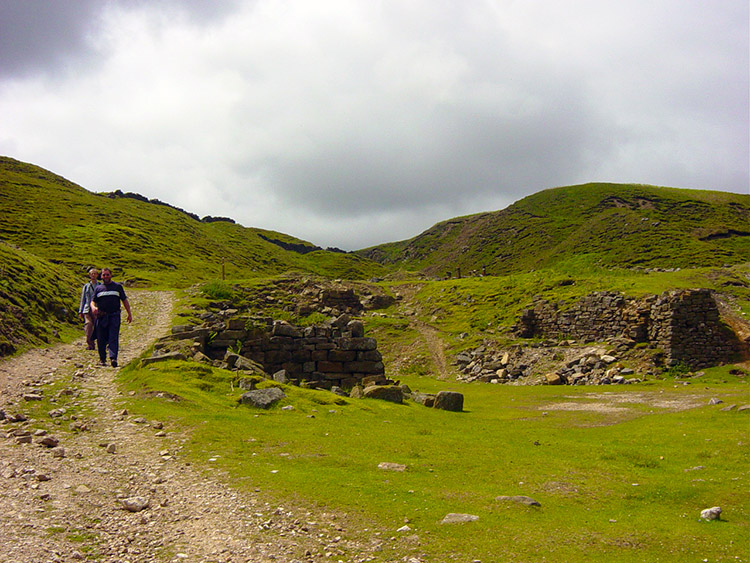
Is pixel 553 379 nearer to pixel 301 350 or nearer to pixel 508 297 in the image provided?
pixel 301 350

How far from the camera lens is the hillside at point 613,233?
100 m

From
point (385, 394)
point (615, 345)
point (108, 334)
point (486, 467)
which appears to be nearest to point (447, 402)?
point (385, 394)

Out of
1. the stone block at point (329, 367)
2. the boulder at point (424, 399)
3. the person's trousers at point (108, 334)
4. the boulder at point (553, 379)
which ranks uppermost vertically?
the person's trousers at point (108, 334)

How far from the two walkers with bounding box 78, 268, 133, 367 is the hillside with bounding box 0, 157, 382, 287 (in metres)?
59.5

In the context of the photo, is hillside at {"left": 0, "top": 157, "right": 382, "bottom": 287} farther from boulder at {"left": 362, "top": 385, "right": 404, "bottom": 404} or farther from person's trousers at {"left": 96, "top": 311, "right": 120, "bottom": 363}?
boulder at {"left": 362, "top": 385, "right": 404, "bottom": 404}

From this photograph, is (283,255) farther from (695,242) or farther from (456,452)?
(456,452)

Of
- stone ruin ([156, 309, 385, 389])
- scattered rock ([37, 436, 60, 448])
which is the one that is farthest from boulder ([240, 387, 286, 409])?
stone ruin ([156, 309, 385, 389])

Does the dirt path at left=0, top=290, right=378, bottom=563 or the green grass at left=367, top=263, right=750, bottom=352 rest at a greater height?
the green grass at left=367, top=263, right=750, bottom=352

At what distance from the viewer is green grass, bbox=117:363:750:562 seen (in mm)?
6699

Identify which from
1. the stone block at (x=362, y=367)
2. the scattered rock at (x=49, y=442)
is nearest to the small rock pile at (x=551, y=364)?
the stone block at (x=362, y=367)

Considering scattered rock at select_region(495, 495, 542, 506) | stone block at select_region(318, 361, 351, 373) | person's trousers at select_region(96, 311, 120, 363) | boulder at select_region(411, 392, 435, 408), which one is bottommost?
boulder at select_region(411, 392, 435, 408)

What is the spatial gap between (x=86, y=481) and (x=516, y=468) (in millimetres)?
8099

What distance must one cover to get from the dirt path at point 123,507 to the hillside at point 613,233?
90.2 metres

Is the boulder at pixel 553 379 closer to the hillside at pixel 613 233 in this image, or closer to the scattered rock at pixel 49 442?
the scattered rock at pixel 49 442
